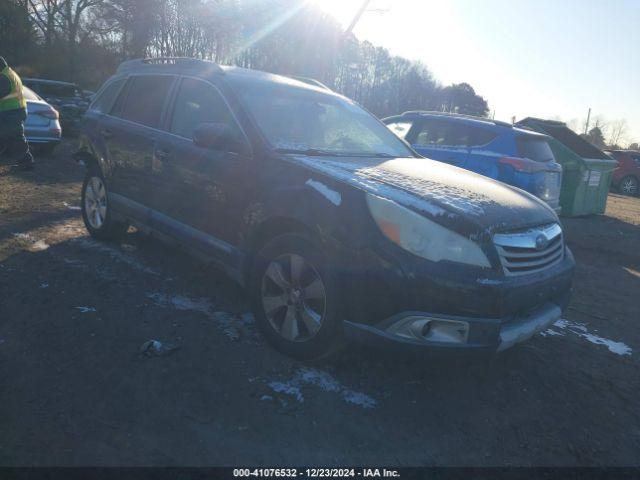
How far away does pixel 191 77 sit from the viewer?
4168mm

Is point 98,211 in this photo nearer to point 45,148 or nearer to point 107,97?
Answer: point 107,97

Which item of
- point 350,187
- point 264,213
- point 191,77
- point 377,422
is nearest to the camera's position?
point 377,422

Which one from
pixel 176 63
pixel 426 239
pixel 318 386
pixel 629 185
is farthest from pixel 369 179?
pixel 629 185

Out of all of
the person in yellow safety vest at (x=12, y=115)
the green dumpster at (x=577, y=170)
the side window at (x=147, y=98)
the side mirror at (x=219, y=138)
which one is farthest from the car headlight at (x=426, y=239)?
the green dumpster at (x=577, y=170)

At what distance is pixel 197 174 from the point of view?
3799mm

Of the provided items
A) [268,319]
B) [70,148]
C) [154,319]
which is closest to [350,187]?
[268,319]

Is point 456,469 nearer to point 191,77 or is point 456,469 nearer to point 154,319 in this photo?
point 154,319

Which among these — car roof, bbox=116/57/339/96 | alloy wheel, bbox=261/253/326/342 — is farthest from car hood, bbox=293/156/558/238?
Result: car roof, bbox=116/57/339/96

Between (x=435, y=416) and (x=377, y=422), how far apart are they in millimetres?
362

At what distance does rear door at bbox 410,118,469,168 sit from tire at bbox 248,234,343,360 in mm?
4706

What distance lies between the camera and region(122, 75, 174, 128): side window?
4427mm

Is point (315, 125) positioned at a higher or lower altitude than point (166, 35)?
lower

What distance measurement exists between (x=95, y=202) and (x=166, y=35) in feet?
91.7

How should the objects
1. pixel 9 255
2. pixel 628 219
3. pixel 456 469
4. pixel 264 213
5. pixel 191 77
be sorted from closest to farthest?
pixel 456 469
pixel 264 213
pixel 191 77
pixel 9 255
pixel 628 219
